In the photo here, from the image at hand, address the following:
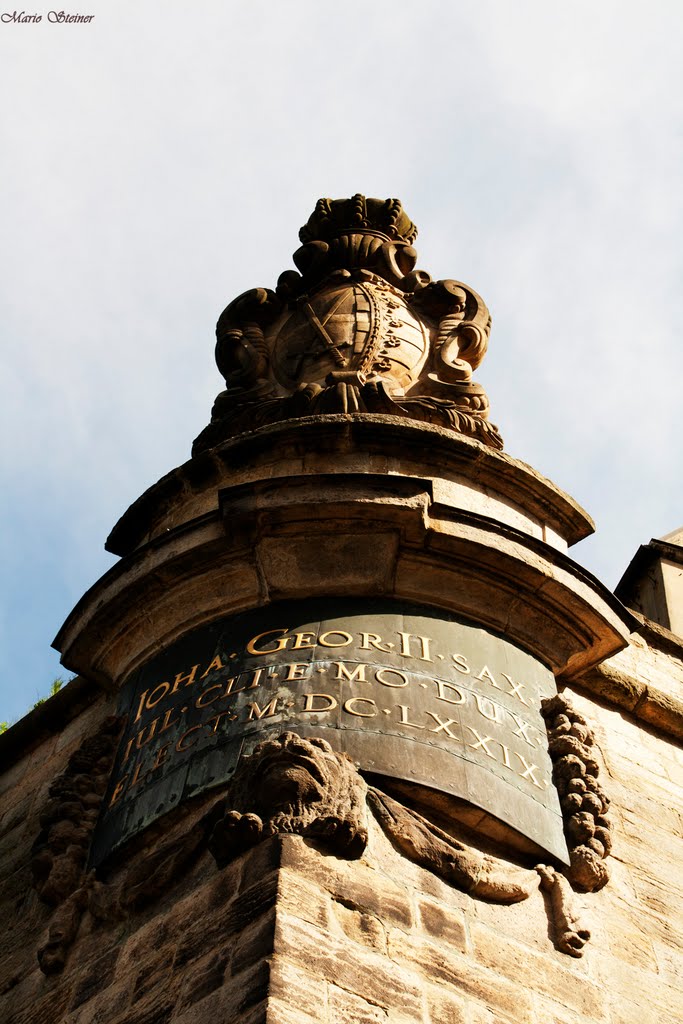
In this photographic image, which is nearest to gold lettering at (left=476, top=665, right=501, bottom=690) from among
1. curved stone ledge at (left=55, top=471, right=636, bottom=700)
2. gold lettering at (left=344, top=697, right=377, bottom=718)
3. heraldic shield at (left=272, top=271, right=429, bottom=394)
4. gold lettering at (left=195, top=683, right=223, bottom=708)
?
curved stone ledge at (left=55, top=471, right=636, bottom=700)

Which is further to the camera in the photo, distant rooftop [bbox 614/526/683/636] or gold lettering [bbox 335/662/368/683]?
distant rooftop [bbox 614/526/683/636]

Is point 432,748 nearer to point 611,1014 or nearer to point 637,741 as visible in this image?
point 611,1014

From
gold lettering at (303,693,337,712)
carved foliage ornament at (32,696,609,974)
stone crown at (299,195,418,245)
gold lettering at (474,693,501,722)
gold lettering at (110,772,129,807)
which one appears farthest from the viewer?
stone crown at (299,195,418,245)

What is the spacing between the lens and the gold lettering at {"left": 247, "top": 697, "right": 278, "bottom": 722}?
6008mm

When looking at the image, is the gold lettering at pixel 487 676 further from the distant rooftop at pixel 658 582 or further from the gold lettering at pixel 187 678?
the distant rooftop at pixel 658 582

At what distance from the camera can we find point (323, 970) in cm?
471

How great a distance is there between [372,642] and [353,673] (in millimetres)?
262

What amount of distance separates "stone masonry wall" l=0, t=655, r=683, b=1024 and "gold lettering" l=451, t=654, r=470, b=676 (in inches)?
37.2

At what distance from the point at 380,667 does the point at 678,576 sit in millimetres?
4364

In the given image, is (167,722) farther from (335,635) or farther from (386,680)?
(386,680)

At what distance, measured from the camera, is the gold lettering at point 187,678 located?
6.53 meters

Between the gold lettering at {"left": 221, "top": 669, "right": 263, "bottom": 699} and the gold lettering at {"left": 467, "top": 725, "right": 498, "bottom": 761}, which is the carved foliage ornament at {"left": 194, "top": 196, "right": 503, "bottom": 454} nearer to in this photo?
the gold lettering at {"left": 221, "top": 669, "right": 263, "bottom": 699}

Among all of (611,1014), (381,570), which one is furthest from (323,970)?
(381,570)

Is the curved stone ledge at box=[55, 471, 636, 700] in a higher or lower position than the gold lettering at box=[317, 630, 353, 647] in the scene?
higher
